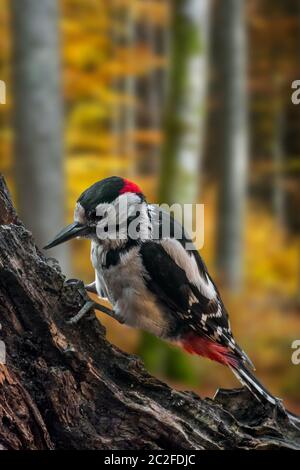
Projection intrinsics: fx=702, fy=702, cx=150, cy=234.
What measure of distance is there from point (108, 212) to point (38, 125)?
9.31ft

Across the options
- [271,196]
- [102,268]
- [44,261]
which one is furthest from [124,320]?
[271,196]

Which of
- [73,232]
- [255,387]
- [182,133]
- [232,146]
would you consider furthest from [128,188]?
[232,146]

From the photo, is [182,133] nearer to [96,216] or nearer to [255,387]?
[96,216]

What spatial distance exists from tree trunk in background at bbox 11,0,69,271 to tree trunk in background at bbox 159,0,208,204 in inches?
37.9

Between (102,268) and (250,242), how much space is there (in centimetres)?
859

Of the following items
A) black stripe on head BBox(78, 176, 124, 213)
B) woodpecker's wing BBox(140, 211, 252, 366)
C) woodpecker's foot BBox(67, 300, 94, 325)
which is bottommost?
woodpecker's foot BBox(67, 300, 94, 325)

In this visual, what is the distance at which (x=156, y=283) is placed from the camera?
2008mm

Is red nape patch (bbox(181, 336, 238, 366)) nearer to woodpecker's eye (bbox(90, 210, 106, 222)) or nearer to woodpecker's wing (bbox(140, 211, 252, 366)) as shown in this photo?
woodpecker's wing (bbox(140, 211, 252, 366))

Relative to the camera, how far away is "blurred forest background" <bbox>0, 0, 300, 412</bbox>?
4598mm

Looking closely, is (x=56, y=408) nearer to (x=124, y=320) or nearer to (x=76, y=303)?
(x=76, y=303)

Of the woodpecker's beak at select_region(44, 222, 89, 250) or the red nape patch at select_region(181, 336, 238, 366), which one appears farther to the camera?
the red nape patch at select_region(181, 336, 238, 366)

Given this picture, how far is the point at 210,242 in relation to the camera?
31.4 ft

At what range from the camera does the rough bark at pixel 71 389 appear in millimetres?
1479

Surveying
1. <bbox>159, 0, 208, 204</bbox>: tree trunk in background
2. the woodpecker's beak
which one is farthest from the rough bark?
<bbox>159, 0, 208, 204</bbox>: tree trunk in background
